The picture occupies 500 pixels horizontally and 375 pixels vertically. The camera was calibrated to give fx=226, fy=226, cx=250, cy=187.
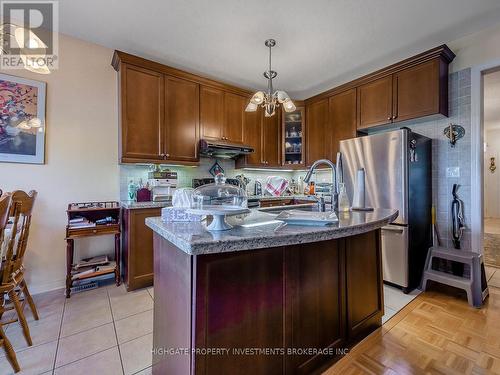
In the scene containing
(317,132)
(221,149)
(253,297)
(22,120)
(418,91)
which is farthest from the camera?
(317,132)

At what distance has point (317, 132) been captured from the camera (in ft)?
12.0

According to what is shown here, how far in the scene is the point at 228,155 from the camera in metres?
3.36

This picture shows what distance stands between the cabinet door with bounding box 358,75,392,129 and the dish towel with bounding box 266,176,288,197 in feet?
4.85

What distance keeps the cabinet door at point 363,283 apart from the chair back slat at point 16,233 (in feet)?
6.82

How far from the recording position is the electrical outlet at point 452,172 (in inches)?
99.7

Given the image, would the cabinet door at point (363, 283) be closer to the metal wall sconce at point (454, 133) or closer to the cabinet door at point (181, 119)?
the metal wall sconce at point (454, 133)

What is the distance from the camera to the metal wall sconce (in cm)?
249

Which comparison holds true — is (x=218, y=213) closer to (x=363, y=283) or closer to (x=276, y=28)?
(x=363, y=283)

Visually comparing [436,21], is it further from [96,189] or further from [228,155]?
[96,189]

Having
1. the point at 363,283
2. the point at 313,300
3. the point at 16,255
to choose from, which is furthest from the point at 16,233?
the point at 363,283

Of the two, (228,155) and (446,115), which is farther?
(228,155)

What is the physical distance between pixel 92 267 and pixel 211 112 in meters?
2.30

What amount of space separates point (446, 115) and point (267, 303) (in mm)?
2904

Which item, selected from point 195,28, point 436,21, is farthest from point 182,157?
point 436,21
